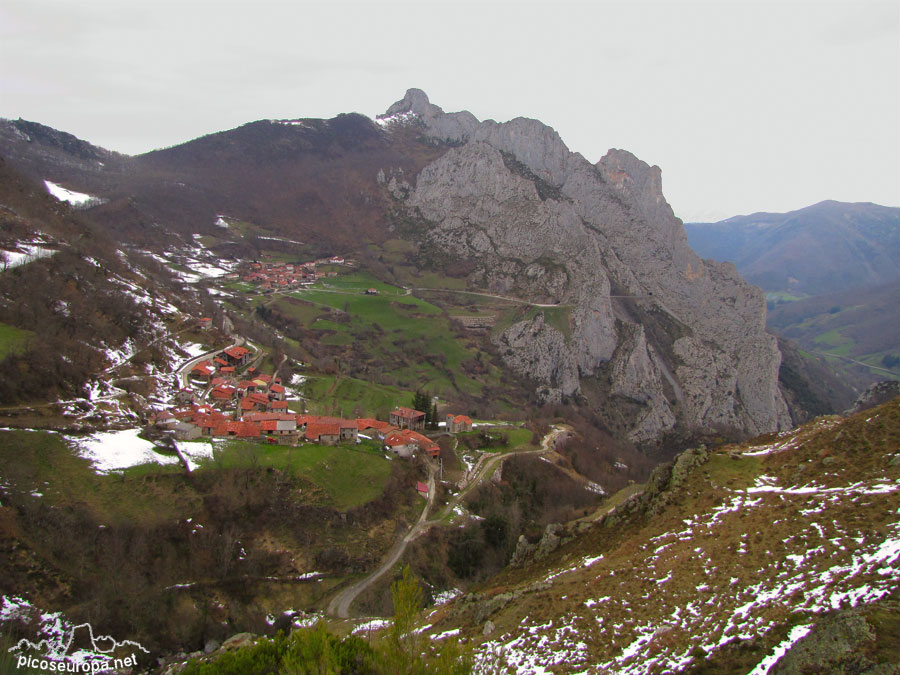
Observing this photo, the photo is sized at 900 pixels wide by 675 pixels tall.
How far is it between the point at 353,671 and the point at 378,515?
29.5 m

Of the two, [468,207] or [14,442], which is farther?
[468,207]

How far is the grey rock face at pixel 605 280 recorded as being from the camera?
115938 mm

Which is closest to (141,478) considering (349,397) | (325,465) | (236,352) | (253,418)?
(253,418)

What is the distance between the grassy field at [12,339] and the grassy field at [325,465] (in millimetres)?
18790

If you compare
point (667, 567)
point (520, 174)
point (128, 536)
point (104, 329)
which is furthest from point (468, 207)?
point (667, 567)


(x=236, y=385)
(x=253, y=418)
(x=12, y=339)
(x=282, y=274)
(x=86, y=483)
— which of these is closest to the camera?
(x=86, y=483)

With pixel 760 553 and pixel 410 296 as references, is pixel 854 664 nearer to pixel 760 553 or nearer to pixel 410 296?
pixel 760 553

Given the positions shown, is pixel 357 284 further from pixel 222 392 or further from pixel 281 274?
pixel 222 392

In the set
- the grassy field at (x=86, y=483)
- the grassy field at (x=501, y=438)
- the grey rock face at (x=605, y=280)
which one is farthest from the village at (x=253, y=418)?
the grey rock face at (x=605, y=280)

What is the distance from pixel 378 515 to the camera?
44062 mm

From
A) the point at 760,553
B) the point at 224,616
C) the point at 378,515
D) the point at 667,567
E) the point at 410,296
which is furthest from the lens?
the point at 410,296

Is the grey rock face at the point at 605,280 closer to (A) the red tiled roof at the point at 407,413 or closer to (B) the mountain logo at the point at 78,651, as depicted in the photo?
(A) the red tiled roof at the point at 407,413

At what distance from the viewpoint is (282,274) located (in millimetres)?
131375

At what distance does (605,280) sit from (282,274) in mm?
78342
